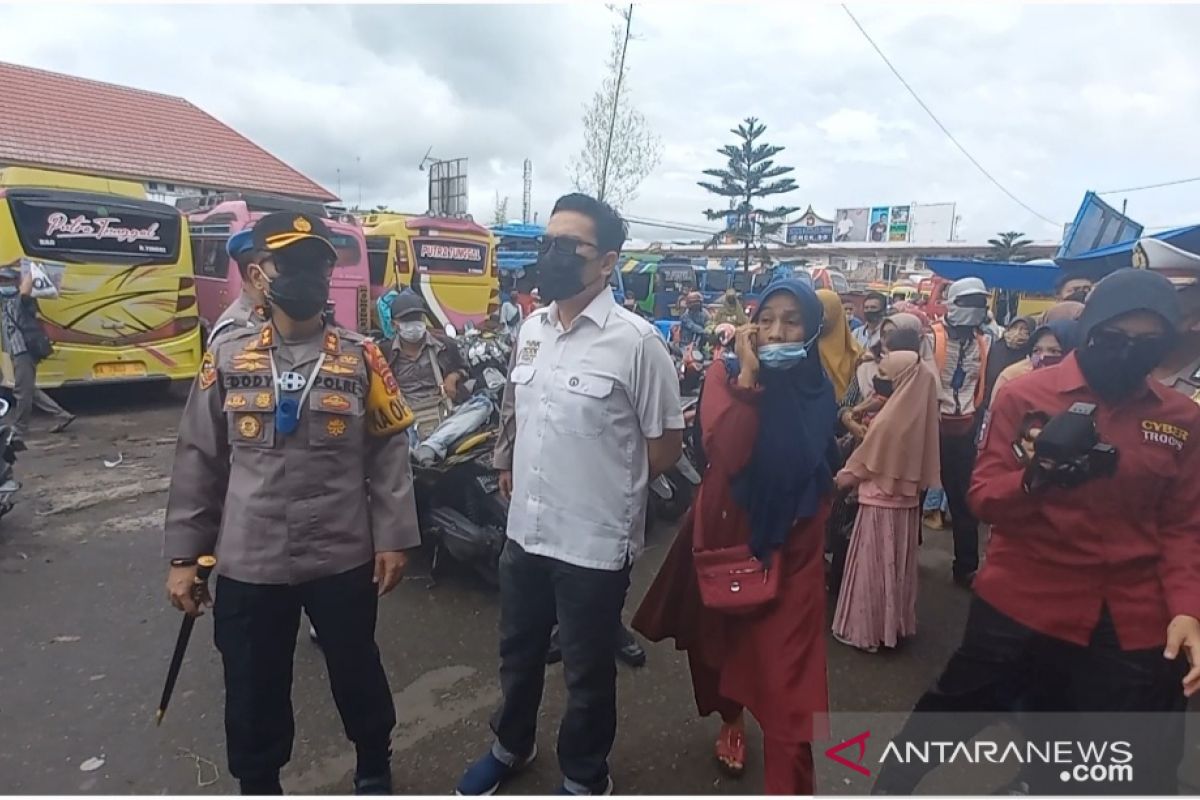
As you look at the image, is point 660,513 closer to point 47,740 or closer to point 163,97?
point 47,740

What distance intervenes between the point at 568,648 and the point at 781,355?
110 centimetres

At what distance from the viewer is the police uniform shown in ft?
8.05

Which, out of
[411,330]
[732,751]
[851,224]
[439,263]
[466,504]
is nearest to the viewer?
[732,751]

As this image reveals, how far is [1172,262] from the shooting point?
8.33 feet

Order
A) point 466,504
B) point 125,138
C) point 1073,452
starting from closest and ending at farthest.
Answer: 1. point 1073,452
2. point 466,504
3. point 125,138

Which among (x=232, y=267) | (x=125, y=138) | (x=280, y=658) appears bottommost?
(x=280, y=658)

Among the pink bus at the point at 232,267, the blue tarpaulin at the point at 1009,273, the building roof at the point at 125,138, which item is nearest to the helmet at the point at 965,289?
the blue tarpaulin at the point at 1009,273

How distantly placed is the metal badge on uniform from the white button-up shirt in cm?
70

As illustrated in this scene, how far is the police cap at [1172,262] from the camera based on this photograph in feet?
8.09

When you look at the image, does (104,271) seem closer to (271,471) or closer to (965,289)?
(271,471)

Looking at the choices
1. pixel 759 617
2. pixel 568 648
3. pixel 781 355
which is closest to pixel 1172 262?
pixel 781 355

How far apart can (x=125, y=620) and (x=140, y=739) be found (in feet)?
3.82

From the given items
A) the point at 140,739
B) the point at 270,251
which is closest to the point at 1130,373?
the point at 270,251

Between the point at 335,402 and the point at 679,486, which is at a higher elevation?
the point at 335,402
